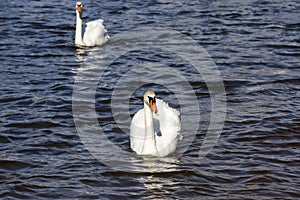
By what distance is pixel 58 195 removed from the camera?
8.02m

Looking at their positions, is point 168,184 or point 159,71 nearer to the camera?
point 168,184

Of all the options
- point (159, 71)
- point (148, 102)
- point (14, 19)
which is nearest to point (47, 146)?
point (148, 102)

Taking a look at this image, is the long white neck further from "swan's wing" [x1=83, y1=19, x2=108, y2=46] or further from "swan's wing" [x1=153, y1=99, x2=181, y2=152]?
"swan's wing" [x1=83, y1=19, x2=108, y2=46]

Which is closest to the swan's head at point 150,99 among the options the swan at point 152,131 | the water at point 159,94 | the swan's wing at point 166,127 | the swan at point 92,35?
the swan at point 152,131

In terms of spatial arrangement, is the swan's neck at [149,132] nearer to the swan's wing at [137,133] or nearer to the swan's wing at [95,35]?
the swan's wing at [137,133]

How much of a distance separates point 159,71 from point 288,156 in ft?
15.3

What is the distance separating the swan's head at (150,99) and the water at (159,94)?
73 cm

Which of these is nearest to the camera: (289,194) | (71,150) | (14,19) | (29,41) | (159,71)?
(289,194)

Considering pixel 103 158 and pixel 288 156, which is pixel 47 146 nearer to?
pixel 103 158

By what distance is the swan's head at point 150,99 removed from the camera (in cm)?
906

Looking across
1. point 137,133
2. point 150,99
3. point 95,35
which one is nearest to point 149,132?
point 137,133

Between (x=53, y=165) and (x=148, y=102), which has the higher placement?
(x=148, y=102)

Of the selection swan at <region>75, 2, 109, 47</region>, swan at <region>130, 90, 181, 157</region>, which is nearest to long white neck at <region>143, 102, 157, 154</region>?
swan at <region>130, 90, 181, 157</region>

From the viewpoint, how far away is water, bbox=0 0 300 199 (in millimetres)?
8391
